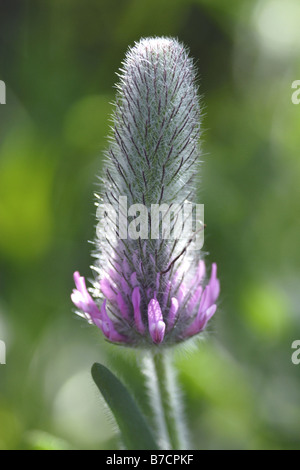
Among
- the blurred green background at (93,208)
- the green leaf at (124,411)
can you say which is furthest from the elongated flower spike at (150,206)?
the blurred green background at (93,208)

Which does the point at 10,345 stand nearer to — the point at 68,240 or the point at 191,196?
the point at 68,240

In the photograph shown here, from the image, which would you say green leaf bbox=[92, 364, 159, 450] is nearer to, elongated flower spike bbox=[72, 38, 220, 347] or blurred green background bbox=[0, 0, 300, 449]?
Result: elongated flower spike bbox=[72, 38, 220, 347]

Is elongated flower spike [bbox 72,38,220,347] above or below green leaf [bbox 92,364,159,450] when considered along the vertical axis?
above

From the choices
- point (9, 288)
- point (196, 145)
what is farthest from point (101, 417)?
point (196, 145)

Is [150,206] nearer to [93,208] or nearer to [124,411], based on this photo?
[124,411]

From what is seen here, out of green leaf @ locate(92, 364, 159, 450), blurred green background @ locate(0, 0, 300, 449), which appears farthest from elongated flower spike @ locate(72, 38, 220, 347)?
blurred green background @ locate(0, 0, 300, 449)
